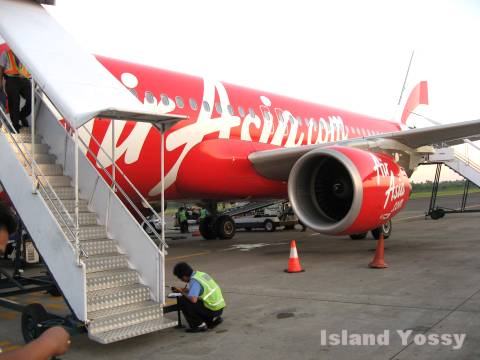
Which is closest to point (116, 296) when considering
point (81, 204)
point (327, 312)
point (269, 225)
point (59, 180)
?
point (81, 204)

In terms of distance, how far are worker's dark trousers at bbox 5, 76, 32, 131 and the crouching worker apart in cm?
333

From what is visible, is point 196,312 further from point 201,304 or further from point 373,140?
point 373,140

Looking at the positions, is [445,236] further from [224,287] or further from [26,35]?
[26,35]

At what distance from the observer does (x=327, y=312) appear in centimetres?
530

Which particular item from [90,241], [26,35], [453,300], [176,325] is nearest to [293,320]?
[176,325]

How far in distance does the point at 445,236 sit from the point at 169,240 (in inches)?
317

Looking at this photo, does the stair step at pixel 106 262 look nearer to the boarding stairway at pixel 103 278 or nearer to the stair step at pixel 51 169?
the boarding stairway at pixel 103 278

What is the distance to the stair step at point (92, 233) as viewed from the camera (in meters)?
5.50

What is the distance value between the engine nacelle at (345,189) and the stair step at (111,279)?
4132 mm

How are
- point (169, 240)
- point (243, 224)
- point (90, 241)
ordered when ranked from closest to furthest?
point (90, 241)
point (169, 240)
point (243, 224)

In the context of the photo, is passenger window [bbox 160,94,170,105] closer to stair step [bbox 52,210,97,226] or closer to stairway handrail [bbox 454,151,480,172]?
stair step [bbox 52,210,97,226]

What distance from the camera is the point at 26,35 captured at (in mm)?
5539

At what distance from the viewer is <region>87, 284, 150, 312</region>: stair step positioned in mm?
4680

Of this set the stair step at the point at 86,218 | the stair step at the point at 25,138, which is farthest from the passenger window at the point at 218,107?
the stair step at the point at 86,218
